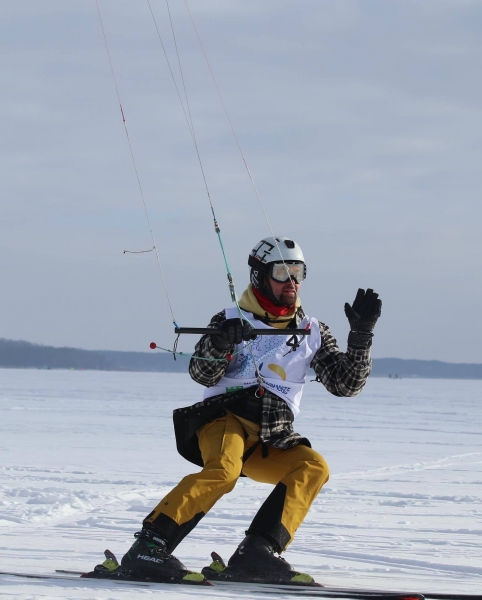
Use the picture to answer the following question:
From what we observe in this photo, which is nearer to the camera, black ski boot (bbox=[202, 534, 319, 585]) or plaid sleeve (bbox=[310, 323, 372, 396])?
black ski boot (bbox=[202, 534, 319, 585])

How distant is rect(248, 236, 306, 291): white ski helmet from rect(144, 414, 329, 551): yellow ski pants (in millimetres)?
690

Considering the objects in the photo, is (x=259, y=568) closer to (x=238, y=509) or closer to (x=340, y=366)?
(x=340, y=366)

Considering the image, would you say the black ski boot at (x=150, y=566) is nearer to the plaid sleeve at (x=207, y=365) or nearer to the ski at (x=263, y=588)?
the ski at (x=263, y=588)

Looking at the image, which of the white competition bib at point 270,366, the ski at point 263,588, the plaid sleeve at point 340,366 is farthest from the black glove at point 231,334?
the ski at point 263,588

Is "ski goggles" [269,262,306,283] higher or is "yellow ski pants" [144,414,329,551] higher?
"ski goggles" [269,262,306,283]

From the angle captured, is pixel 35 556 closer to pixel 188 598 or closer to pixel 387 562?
pixel 188 598

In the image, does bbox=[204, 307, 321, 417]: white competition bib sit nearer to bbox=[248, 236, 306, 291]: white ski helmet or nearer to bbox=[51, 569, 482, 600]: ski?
bbox=[248, 236, 306, 291]: white ski helmet

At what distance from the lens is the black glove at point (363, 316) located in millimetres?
3898

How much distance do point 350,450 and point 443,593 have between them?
8.50 metres

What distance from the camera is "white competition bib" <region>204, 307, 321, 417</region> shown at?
403 centimetres

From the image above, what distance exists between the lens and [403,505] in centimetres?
693

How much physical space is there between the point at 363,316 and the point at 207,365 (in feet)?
2.40

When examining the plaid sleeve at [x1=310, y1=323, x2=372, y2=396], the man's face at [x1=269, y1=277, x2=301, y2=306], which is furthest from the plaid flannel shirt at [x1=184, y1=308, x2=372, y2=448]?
the man's face at [x1=269, y1=277, x2=301, y2=306]

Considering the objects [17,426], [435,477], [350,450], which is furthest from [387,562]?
[17,426]
